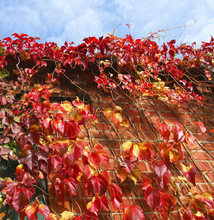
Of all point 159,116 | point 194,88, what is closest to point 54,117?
point 159,116

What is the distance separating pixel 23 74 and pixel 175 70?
1249 mm

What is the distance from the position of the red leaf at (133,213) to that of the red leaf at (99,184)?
165 mm

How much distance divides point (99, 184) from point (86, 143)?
0.31m

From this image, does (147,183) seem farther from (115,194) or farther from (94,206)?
(94,206)

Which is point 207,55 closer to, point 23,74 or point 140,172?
point 140,172

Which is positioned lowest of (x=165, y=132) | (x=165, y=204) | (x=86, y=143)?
(x=165, y=204)

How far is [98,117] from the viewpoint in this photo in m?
1.71

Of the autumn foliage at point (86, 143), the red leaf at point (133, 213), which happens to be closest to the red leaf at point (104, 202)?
the autumn foliage at point (86, 143)

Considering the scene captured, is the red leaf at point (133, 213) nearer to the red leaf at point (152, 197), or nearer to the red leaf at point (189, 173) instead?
the red leaf at point (152, 197)

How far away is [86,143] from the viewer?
152 centimetres

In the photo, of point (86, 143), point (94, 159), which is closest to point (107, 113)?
point (86, 143)

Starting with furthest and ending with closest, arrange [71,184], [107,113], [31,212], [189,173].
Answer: [107,113] < [189,173] < [71,184] < [31,212]

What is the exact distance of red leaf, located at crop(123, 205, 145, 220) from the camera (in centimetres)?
127

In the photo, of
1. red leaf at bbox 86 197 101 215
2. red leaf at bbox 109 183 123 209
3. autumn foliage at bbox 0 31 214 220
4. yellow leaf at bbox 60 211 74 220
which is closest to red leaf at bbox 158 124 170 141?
autumn foliage at bbox 0 31 214 220
